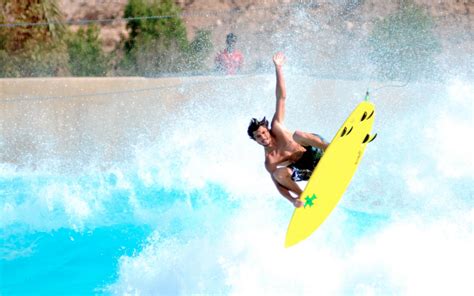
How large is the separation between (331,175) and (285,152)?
37 centimetres

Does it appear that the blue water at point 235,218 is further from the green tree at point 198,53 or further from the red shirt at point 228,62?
the green tree at point 198,53

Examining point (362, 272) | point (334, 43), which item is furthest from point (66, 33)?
point (362, 272)

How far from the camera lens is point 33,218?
7871 mm

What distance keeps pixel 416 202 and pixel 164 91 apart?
3.94 m

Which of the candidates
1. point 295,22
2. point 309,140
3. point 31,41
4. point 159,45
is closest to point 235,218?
point 309,140

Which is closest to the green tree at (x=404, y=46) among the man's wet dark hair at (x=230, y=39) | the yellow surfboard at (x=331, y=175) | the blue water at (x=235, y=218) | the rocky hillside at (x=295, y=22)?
the rocky hillside at (x=295, y=22)

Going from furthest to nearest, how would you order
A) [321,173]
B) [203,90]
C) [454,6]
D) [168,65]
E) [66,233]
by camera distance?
[454,6]
[168,65]
[203,90]
[66,233]
[321,173]

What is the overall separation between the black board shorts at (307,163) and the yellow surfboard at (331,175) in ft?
0.55

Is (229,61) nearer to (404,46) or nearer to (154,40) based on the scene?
(154,40)

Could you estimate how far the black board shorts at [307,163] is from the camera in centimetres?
557

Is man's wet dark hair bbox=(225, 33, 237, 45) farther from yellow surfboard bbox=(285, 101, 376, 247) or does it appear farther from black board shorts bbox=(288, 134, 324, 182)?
black board shorts bbox=(288, 134, 324, 182)

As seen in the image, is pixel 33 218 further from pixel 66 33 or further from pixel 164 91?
pixel 66 33

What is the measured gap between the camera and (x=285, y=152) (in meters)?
5.57

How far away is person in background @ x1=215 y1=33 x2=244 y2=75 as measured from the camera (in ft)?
36.7
